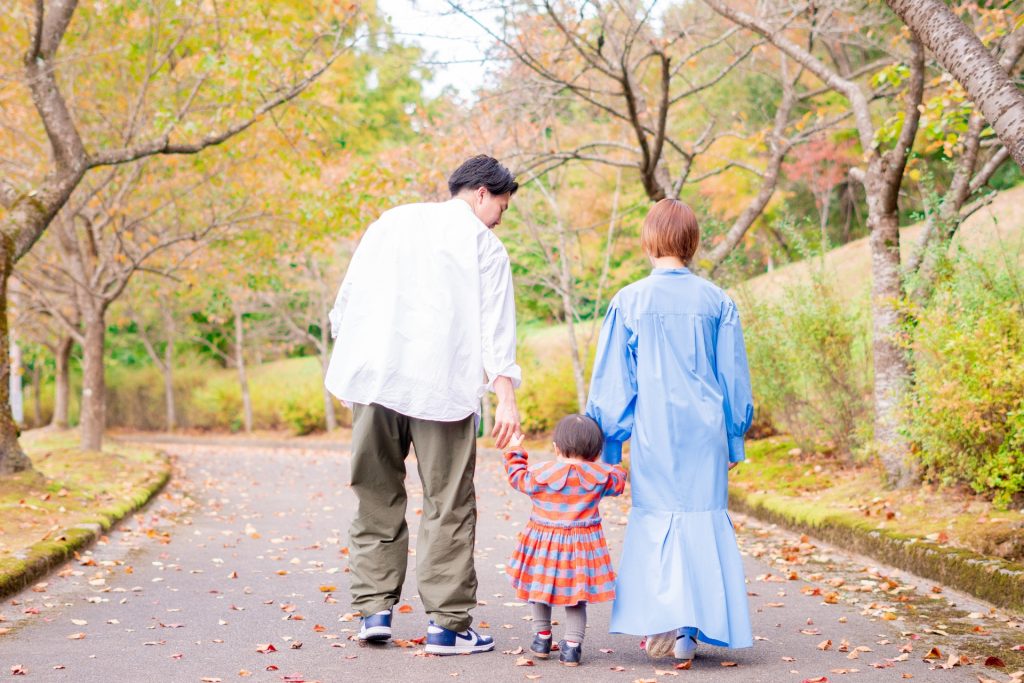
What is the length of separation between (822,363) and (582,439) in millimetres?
5959

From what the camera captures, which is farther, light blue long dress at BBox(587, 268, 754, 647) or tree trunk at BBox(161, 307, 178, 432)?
tree trunk at BBox(161, 307, 178, 432)

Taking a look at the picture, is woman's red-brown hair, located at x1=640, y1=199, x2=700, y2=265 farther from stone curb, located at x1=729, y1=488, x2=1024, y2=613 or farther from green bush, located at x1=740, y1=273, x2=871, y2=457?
green bush, located at x1=740, y1=273, x2=871, y2=457

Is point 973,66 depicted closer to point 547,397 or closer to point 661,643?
point 661,643

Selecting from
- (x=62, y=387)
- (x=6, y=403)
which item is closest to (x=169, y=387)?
(x=62, y=387)

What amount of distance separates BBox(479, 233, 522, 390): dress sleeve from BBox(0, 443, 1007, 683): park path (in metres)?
1.25

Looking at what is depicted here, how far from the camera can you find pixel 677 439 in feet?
14.0

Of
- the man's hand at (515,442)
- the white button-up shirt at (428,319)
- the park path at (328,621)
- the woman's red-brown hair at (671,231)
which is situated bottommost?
the park path at (328,621)

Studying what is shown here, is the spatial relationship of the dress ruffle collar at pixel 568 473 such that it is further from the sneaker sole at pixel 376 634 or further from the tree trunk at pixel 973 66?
the tree trunk at pixel 973 66

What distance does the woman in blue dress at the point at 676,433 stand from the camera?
13.7ft

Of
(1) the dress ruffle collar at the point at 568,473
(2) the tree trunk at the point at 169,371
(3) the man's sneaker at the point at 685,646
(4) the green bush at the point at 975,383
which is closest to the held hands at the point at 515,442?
(1) the dress ruffle collar at the point at 568,473

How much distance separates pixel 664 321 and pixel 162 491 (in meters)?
9.93

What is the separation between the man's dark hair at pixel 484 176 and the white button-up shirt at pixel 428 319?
120 mm

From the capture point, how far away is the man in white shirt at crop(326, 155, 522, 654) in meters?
4.33

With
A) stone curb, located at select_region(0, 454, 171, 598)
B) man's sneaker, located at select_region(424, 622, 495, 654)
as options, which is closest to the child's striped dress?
man's sneaker, located at select_region(424, 622, 495, 654)
